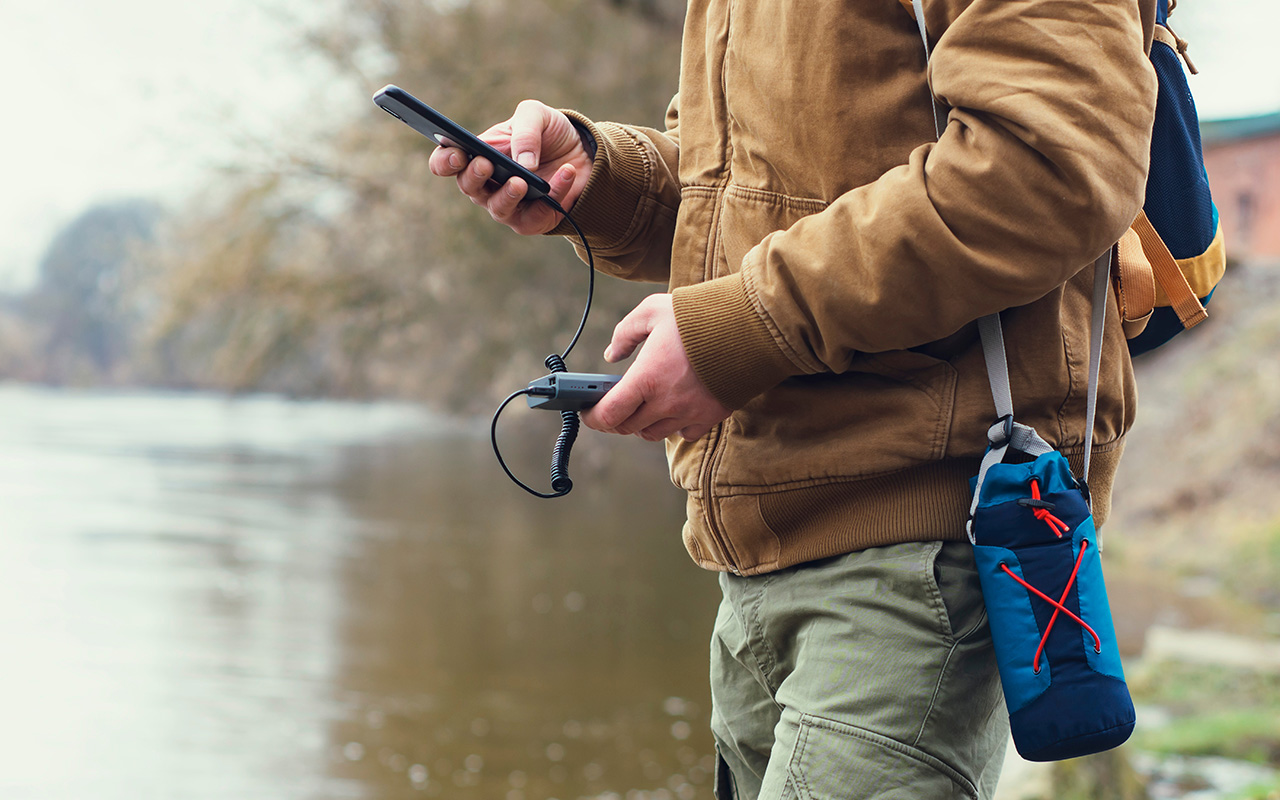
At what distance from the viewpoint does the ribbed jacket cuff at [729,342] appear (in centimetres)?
127

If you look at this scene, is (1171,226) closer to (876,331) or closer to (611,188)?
(876,331)

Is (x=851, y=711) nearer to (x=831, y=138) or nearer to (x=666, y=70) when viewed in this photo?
(x=831, y=138)

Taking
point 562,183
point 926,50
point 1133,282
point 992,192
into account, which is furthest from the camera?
point 562,183

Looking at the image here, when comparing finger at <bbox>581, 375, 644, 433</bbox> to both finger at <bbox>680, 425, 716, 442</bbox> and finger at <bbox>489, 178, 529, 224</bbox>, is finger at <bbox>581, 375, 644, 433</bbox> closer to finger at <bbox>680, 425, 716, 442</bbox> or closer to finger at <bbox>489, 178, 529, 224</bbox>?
finger at <bbox>680, 425, 716, 442</bbox>

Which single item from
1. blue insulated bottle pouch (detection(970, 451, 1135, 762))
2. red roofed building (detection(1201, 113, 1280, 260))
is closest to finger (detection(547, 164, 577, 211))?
blue insulated bottle pouch (detection(970, 451, 1135, 762))

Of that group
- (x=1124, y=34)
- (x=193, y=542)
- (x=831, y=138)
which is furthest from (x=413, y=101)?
(x=193, y=542)

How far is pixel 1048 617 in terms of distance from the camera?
4.05 feet

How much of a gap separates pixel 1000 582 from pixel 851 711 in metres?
0.22

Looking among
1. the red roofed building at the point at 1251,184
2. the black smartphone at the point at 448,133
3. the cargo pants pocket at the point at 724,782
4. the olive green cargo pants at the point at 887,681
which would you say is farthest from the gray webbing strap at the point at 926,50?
the red roofed building at the point at 1251,184

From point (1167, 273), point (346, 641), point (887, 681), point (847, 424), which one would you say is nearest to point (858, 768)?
point (887, 681)

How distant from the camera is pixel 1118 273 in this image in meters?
1.42

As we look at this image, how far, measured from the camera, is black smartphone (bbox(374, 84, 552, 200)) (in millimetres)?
1561

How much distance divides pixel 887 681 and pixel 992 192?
553mm

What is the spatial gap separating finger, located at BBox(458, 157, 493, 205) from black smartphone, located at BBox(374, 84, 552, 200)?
0.01 meters
